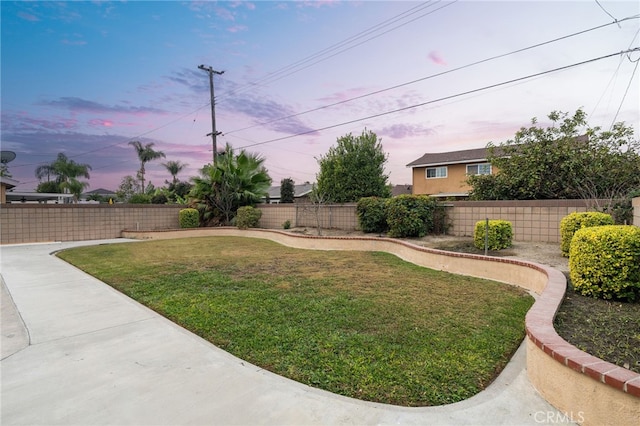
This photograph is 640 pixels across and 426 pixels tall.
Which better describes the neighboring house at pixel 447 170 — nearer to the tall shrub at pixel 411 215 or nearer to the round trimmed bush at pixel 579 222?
the tall shrub at pixel 411 215

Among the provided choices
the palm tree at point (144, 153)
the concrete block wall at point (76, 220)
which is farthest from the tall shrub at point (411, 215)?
the palm tree at point (144, 153)

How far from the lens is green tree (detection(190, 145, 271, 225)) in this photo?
17.8 m

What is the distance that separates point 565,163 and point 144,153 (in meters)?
41.3

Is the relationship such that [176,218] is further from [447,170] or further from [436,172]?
[447,170]

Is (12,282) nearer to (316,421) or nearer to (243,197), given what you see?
(316,421)

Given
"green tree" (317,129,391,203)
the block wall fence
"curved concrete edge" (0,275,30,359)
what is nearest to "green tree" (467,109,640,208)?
the block wall fence

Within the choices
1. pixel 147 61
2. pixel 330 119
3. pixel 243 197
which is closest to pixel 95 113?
pixel 147 61

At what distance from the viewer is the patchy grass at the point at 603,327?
100 inches

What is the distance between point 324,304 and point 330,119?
13.7 meters

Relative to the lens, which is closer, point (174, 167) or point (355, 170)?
point (355, 170)

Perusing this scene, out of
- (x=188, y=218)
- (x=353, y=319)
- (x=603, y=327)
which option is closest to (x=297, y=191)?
(x=188, y=218)

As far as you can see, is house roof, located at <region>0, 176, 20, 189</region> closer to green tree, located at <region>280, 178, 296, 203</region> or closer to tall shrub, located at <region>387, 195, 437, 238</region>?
green tree, located at <region>280, 178, 296, 203</region>

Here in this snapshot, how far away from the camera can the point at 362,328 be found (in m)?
3.75

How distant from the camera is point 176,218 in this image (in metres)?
18.3
